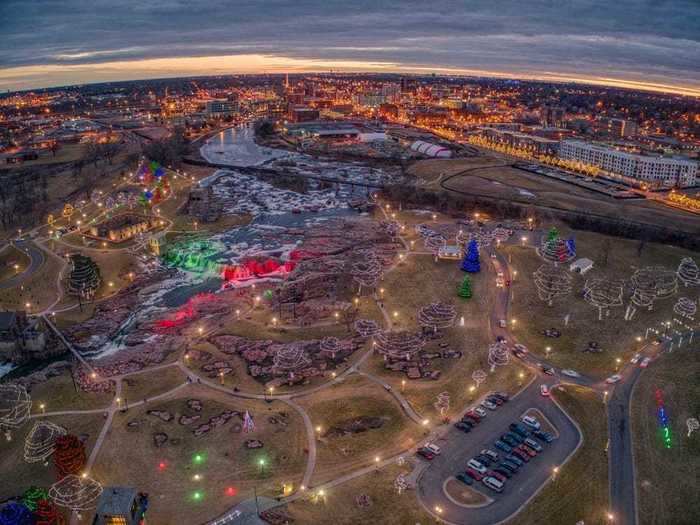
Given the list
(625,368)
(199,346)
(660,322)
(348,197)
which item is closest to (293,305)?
(199,346)

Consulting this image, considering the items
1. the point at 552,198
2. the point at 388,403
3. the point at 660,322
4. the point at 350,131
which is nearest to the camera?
the point at 388,403

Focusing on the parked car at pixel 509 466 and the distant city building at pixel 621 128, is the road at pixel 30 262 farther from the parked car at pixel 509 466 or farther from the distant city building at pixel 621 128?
the distant city building at pixel 621 128

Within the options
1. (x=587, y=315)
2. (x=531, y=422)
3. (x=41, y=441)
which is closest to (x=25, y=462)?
(x=41, y=441)

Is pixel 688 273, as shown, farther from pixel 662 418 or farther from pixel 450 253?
pixel 662 418

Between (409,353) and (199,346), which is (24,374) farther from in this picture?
(409,353)

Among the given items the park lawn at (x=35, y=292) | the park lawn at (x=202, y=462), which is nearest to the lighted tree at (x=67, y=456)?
the park lawn at (x=202, y=462)

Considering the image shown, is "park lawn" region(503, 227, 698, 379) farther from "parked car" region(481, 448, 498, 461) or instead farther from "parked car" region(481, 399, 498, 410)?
"parked car" region(481, 448, 498, 461)
